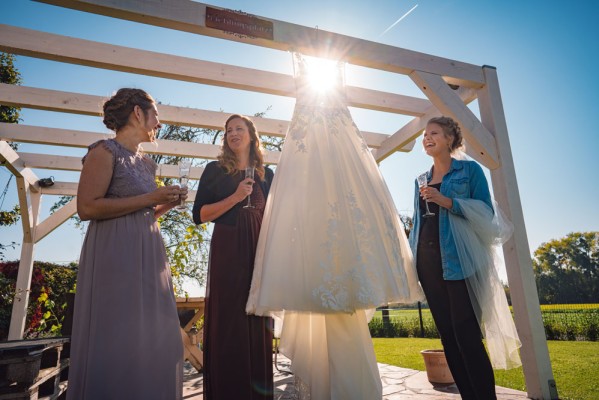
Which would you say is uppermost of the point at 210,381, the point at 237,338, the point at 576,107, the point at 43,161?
the point at 576,107

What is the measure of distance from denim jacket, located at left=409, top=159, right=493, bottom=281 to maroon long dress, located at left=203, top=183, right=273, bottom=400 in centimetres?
102

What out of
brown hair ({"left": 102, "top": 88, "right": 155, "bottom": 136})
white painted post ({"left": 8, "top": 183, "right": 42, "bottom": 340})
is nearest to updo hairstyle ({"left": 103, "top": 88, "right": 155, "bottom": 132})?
brown hair ({"left": 102, "top": 88, "right": 155, "bottom": 136})

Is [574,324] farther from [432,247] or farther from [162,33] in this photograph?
[162,33]

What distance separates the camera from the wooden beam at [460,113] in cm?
279

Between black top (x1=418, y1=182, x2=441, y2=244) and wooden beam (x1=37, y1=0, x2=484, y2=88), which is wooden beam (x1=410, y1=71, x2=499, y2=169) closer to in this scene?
wooden beam (x1=37, y1=0, x2=484, y2=88)

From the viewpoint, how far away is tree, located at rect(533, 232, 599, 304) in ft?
113

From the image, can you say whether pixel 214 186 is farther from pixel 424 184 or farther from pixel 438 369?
pixel 438 369

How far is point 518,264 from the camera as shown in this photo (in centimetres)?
265

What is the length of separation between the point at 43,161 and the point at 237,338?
15.5 feet

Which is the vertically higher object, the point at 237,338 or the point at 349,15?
the point at 349,15

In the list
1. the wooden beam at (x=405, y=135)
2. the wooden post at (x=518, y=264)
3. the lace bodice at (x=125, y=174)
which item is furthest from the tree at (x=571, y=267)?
the lace bodice at (x=125, y=174)

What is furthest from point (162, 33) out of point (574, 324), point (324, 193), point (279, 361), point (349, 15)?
point (574, 324)

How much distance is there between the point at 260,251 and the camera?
1.68 meters

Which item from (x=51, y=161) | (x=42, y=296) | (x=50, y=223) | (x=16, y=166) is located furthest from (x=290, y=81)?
(x=42, y=296)
